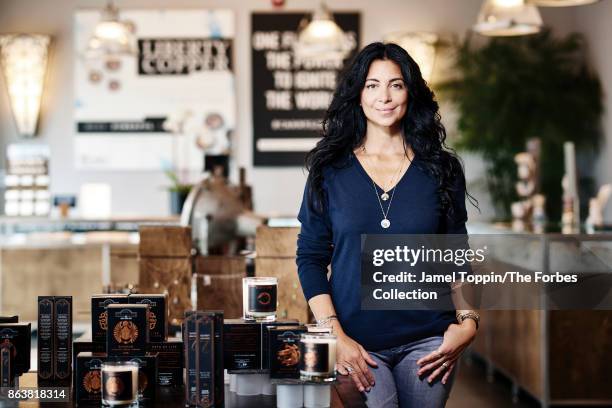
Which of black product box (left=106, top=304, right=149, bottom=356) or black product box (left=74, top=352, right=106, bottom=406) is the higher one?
black product box (left=106, top=304, right=149, bottom=356)

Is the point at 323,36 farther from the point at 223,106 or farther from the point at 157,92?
the point at 157,92

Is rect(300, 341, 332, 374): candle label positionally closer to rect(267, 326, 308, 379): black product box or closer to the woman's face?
rect(267, 326, 308, 379): black product box

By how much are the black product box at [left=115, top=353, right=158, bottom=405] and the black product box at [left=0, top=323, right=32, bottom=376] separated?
294 mm

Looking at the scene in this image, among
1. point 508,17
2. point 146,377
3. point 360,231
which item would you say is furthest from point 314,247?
point 508,17

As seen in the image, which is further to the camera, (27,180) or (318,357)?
(27,180)

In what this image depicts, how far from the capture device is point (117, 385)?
83.4 inches

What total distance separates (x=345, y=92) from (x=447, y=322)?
640 millimetres

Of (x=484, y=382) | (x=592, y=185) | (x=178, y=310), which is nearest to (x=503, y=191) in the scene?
(x=592, y=185)

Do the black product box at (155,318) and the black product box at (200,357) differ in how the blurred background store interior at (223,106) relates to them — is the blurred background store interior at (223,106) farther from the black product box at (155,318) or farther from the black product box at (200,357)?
the black product box at (200,357)

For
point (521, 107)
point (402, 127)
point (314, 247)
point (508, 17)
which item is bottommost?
point (314, 247)

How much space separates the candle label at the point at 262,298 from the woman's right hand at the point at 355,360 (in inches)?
9.0

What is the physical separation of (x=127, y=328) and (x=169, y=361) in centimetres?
18

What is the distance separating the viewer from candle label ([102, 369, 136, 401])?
2.12 meters

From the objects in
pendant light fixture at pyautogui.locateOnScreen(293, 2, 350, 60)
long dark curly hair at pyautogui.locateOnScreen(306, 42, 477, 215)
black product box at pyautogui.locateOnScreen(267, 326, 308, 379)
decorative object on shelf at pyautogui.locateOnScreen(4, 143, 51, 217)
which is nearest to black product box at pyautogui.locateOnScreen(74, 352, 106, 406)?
black product box at pyautogui.locateOnScreen(267, 326, 308, 379)
